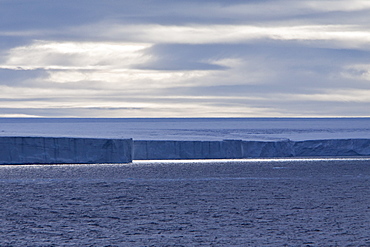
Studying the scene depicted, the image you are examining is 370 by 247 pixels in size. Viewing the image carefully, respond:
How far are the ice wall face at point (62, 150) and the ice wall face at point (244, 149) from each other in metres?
2.59

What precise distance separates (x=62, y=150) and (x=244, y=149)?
9.16 m

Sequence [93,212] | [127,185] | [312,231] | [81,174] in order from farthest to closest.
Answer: [81,174]
[127,185]
[93,212]
[312,231]

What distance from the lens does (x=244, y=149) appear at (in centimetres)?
2922

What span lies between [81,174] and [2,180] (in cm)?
295

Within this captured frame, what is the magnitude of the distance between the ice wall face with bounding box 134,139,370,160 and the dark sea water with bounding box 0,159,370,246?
32.5ft

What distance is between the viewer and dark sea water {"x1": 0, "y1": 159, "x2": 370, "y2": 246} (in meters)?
7.21

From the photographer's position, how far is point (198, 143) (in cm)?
2783

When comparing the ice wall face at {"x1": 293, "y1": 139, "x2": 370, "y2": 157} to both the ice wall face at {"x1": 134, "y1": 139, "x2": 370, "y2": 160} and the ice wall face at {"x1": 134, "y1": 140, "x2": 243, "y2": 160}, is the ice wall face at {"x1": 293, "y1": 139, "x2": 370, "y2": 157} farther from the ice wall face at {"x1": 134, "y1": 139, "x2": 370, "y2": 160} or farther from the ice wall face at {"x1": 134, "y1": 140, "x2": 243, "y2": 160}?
the ice wall face at {"x1": 134, "y1": 140, "x2": 243, "y2": 160}

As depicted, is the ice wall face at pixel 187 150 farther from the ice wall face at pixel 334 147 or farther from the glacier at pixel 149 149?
the ice wall face at pixel 334 147

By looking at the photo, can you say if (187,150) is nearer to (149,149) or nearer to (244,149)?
(149,149)

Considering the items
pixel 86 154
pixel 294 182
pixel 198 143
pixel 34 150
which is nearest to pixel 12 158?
pixel 34 150

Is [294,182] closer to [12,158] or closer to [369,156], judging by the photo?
[12,158]

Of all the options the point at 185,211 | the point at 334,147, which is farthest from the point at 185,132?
the point at 185,211

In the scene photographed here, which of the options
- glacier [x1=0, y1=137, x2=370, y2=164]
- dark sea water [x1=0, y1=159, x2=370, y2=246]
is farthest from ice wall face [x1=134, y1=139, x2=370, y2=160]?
dark sea water [x1=0, y1=159, x2=370, y2=246]
